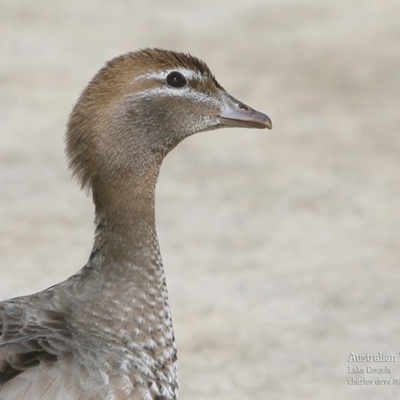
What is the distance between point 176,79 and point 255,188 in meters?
4.26

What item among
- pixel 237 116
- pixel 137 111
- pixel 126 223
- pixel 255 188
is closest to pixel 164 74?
pixel 137 111

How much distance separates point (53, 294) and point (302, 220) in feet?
13.6

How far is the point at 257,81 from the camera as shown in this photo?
36.2 ft

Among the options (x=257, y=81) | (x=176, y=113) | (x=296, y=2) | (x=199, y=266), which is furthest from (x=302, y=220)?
(x=296, y=2)

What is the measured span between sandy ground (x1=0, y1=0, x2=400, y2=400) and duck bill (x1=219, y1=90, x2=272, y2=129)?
1.94 metres

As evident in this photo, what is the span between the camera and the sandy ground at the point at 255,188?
6.75m

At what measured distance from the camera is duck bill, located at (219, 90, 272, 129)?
4.88 metres

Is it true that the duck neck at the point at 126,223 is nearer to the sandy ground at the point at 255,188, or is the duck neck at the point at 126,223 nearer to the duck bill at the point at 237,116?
the duck bill at the point at 237,116

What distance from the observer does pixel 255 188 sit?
894 centimetres

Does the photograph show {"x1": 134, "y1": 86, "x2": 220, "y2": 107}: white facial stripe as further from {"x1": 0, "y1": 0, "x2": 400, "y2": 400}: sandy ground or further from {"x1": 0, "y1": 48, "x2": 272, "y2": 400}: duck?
Result: {"x1": 0, "y1": 0, "x2": 400, "y2": 400}: sandy ground

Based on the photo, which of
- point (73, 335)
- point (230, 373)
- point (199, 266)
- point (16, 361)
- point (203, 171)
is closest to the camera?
point (16, 361)

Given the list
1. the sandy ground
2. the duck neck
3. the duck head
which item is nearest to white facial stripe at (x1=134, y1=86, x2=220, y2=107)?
the duck head

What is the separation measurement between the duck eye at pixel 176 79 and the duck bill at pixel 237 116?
224 millimetres

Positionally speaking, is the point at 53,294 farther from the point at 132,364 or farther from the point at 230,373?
the point at 230,373
